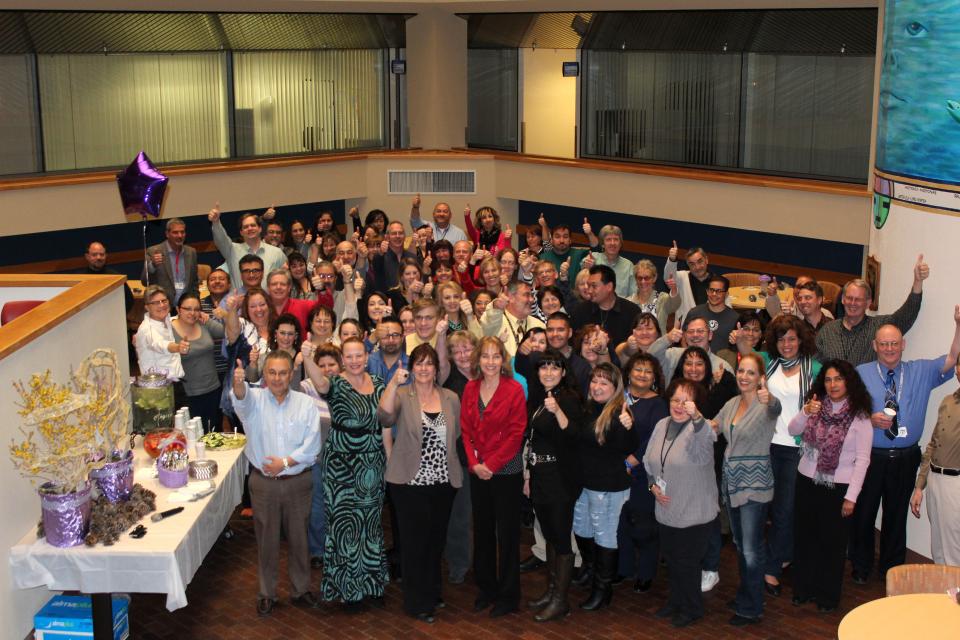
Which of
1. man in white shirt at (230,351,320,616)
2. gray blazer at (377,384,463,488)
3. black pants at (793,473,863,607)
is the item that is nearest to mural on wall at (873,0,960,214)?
black pants at (793,473,863,607)

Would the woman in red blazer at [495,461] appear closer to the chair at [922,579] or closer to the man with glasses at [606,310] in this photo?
the man with glasses at [606,310]

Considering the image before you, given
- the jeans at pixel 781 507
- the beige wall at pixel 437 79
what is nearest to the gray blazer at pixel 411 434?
the jeans at pixel 781 507

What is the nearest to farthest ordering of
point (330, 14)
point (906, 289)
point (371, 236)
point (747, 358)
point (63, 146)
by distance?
point (747, 358), point (906, 289), point (371, 236), point (63, 146), point (330, 14)

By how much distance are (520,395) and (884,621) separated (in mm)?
2454

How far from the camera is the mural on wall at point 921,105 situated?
7703mm

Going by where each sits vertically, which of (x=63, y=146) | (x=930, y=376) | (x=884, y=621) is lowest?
(x=884, y=621)

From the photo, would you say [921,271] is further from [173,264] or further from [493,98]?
[493,98]

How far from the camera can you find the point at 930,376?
7.77 m

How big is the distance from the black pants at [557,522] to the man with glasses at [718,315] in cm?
224

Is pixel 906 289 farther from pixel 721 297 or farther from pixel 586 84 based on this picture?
pixel 586 84

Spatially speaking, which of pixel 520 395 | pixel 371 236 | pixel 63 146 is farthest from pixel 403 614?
pixel 63 146

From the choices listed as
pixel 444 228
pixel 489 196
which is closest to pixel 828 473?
pixel 444 228

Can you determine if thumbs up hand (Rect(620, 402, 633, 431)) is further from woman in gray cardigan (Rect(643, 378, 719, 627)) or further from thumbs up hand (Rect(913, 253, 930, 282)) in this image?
thumbs up hand (Rect(913, 253, 930, 282))

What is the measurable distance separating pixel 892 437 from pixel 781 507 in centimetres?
82
